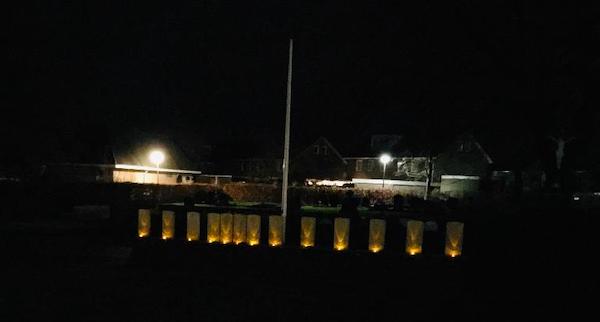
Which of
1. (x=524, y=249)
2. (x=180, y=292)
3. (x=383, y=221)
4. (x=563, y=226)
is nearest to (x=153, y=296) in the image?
(x=180, y=292)

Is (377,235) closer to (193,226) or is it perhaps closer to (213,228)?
(213,228)

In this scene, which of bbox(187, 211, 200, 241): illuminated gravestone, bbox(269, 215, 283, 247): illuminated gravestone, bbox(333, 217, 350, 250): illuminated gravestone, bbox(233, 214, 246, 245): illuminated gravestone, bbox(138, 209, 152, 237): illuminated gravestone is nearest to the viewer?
bbox(333, 217, 350, 250): illuminated gravestone

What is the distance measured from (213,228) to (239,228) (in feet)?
2.28

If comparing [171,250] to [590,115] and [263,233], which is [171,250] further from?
[590,115]

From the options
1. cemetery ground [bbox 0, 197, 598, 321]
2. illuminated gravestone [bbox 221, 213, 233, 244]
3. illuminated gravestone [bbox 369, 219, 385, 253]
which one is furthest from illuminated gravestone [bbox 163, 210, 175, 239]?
illuminated gravestone [bbox 369, 219, 385, 253]

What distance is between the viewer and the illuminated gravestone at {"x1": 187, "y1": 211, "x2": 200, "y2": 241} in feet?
45.1

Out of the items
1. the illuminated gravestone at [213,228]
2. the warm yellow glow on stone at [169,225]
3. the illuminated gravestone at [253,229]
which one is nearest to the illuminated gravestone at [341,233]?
the illuminated gravestone at [253,229]

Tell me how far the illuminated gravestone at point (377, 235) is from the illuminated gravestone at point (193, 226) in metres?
4.38

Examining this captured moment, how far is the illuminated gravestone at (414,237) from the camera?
38.9 ft

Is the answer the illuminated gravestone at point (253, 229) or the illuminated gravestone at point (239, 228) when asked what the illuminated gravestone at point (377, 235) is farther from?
the illuminated gravestone at point (239, 228)

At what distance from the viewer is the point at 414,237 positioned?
11891 millimetres

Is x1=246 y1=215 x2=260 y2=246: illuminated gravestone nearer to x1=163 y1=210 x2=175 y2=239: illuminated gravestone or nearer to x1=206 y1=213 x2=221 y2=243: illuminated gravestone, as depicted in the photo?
x1=206 y1=213 x2=221 y2=243: illuminated gravestone

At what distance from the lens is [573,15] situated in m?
15.0

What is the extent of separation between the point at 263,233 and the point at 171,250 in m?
2.37
